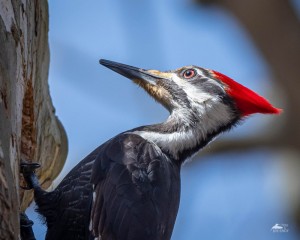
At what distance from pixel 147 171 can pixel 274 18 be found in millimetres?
1154

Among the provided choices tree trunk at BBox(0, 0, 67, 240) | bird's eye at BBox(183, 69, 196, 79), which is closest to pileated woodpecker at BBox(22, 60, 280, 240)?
bird's eye at BBox(183, 69, 196, 79)

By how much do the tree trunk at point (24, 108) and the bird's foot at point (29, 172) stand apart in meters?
0.13

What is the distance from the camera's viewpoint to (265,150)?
339cm

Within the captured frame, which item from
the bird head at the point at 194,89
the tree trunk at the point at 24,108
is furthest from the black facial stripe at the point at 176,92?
the tree trunk at the point at 24,108

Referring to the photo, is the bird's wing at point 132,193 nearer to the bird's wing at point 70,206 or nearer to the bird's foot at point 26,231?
the bird's wing at point 70,206

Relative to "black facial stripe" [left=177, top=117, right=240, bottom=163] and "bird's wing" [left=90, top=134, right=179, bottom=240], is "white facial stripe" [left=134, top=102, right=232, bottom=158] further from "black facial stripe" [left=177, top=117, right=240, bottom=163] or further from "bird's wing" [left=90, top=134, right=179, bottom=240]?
"bird's wing" [left=90, top=134, right=179, bottom=240]

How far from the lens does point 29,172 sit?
3729mm

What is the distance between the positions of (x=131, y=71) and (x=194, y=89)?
0.41 meters

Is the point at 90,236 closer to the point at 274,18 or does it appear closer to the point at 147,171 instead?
the point at 147,171

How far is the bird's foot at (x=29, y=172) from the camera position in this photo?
145 inches

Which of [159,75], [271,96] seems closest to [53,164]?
[159,75]

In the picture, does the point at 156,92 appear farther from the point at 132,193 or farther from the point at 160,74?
the point at 132,193

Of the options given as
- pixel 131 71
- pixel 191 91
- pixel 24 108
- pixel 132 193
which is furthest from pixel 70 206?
pixel 191 91

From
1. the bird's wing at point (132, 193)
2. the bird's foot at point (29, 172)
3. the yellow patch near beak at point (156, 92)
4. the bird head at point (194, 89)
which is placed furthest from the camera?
the yellow patch near beak at point (156, 92)
